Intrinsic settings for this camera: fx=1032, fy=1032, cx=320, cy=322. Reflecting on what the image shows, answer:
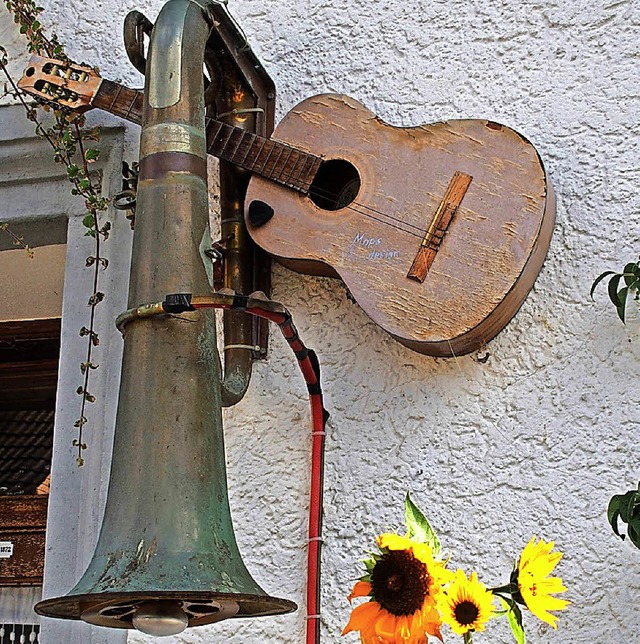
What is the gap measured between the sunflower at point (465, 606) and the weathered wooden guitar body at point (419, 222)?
45cm

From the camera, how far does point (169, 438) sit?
43.0 inches

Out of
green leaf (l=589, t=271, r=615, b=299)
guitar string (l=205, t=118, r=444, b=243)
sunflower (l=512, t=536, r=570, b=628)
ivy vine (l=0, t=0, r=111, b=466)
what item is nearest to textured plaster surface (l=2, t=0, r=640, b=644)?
green leaf (l=589, t=271, r=615, b=299)

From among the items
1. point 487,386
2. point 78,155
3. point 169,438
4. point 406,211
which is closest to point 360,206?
point 406,211

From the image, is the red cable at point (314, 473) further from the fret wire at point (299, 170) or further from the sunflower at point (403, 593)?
the sunflower at point (403, 593)

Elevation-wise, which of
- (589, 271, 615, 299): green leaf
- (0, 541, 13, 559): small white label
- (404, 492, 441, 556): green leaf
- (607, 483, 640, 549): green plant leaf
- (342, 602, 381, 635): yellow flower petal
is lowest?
(342, 602, 381, 635): yellow flower petal

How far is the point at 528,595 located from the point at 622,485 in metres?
0.42

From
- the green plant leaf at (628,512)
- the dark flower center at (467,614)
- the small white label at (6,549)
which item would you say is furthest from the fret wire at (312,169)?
the small white label at (6,549)

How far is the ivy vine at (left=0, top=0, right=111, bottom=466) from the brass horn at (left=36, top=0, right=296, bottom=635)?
0.30m

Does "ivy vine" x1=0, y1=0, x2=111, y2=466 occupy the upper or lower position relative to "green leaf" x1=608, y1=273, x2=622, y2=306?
upper

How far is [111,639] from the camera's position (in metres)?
1.40

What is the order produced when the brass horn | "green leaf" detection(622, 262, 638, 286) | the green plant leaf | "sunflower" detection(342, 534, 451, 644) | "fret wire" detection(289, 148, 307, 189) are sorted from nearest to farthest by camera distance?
"sunflower" detection(342, 534, 451, 644)
the brass horn
the green plant leaf
"green leaf" detection(622, 262, 638, 286)
"fret wire" detection(289, 148, 307, 189)

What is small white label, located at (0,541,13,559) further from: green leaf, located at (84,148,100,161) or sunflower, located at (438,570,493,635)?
sunflower, located at (438,570,493,635)

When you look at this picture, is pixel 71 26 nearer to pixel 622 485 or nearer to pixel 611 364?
pixel 611 364

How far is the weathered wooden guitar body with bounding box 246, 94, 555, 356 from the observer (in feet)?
4.23
